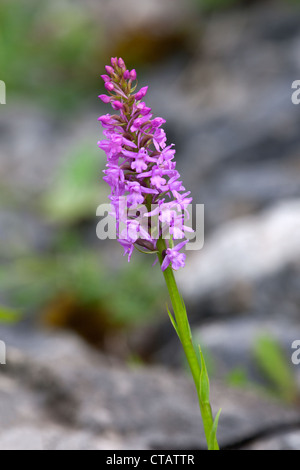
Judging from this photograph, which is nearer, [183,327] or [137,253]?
[183,327]

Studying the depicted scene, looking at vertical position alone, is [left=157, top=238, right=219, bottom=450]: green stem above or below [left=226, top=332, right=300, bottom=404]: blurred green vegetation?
below

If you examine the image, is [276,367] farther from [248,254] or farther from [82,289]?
[82,289]

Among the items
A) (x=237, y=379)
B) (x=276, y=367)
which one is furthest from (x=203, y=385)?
(x=276, y=367)

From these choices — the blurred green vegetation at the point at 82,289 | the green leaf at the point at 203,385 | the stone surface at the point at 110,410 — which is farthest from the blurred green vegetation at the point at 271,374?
the green leaf at the point at 203,385

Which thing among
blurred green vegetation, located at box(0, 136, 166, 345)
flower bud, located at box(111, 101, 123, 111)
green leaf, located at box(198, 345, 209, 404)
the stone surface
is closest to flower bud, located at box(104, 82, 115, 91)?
flower bud, located at box(111, 101, 123, 111)

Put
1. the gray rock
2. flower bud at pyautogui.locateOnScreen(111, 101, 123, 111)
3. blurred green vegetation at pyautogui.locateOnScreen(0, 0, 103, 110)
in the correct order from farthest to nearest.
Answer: blurred green vegetation at pyautogui.locateOnScreen(0, 0, 103, 110), the gray rock, flower bud at pyautogui.locateOnScreen(111, 101, 123, 111)

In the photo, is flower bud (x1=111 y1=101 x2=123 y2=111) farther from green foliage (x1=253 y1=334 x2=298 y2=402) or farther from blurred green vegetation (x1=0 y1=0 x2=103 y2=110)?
blurred green vegetation (x1=0 y1=0 x2=103 y2=110)

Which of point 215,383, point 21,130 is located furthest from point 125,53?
point 215,383
